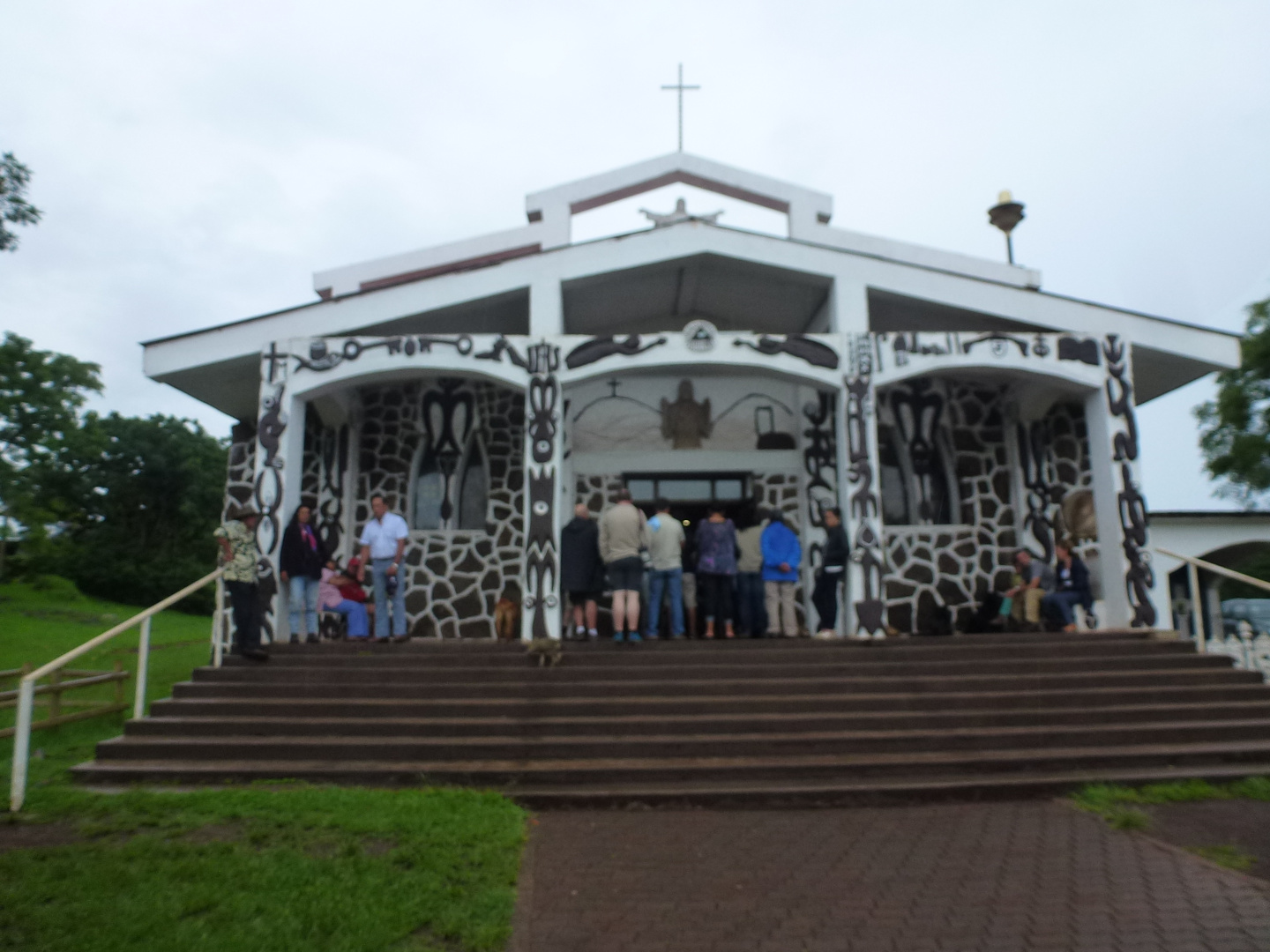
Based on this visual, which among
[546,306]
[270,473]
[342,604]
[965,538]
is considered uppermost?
[546,306]

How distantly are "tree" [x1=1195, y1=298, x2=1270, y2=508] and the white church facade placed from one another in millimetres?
13280

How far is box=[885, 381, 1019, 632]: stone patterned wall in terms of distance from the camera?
12.3 metres

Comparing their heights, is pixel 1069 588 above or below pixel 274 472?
below

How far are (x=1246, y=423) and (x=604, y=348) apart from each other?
22.7m

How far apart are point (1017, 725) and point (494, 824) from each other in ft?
14.7

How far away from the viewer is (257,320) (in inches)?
413

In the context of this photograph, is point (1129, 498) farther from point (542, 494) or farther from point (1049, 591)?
point (542, 494)

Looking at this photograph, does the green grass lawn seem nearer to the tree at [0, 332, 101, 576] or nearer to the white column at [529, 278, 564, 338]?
the white column at [529, 278, 564, 338]

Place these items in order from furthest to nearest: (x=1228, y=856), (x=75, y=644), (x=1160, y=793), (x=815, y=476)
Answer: (x=75, y=644) < (x=815, y=476) < (x=1160, y=793) < (x=1228, y=856)

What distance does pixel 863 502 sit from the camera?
32.5 ft

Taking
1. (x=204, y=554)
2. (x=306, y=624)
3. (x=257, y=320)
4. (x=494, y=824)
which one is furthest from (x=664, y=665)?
(x=204, y=554)

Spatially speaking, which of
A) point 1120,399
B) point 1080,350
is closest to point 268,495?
point 1080,350

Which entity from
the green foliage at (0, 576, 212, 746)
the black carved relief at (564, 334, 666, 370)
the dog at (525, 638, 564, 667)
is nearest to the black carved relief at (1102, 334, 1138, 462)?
the black carved relief at (564, 334, 666, 370)

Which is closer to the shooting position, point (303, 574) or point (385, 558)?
point (303, 574)
